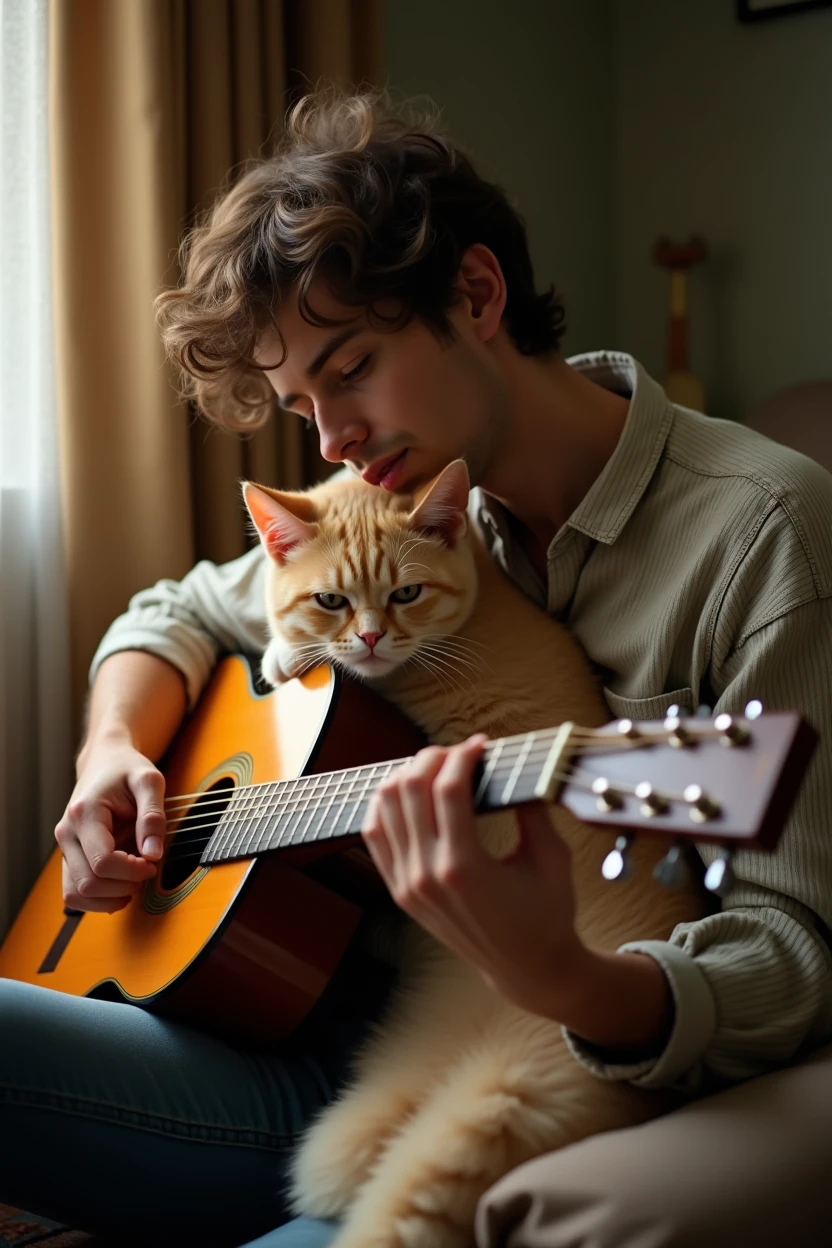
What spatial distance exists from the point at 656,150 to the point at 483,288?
191 cm

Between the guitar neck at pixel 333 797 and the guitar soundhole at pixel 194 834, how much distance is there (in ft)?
0.10

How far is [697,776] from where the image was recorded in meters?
0.66

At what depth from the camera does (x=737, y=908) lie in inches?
38.9

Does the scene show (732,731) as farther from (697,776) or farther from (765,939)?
(765,939)

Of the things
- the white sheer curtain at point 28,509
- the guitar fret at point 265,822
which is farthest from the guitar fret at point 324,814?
the white sheer curtain at point 28,509

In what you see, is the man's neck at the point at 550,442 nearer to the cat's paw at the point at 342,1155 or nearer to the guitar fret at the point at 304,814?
the guitar fret at the point at 304,814

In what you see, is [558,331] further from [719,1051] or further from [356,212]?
[719,1051]

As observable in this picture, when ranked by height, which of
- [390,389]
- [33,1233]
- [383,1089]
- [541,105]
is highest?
[541,105]

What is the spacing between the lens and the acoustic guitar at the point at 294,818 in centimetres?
66

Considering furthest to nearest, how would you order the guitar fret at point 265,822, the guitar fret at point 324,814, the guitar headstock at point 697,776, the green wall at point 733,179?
1. the green wall at point 733,179
2. the guitar fret at point 265,822
3. the guitar fret at point 324,814
4. the guitar headstock at point 697,776

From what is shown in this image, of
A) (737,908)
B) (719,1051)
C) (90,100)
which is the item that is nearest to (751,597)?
(737,908)

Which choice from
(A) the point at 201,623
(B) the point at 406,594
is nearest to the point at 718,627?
(B) the point at 406,594

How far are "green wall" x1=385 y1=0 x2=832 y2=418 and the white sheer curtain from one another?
0.97m

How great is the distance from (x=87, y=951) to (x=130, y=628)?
46 cm
